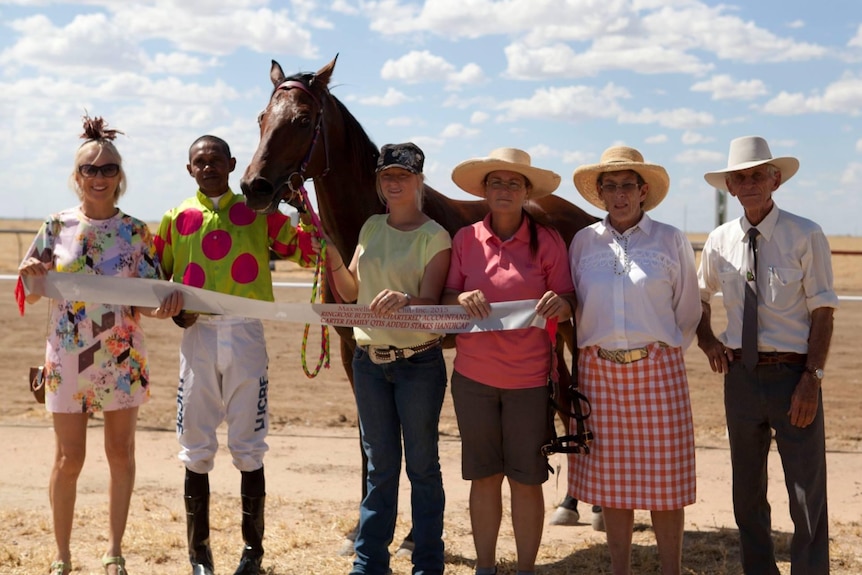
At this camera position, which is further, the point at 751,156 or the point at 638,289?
the point at 751,156

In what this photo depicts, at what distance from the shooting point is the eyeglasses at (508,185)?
13.0 ft

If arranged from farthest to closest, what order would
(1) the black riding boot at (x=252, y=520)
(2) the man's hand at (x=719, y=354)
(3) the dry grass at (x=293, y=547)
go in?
(3) the dry grass at (x=293, y=547), (1) the black riding boot at (x=252, y=520), (2) the man's hand at (x=719, y=354)

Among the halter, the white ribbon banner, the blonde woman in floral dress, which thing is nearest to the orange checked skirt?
the white ribbon banner

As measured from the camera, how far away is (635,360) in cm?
379

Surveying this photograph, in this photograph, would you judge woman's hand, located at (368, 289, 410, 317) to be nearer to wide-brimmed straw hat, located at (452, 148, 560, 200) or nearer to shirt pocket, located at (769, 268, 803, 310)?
wide-brimmed straw hat, located at (452, 148, 560, 200)

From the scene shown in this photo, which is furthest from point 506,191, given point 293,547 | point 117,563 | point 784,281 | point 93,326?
point 117,563

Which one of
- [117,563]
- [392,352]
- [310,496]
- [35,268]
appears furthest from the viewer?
[310,496]

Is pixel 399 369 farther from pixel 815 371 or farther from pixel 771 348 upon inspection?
pixel 815 371

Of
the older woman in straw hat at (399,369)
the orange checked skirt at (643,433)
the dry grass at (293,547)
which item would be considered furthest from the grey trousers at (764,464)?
the older woman in straw hat at (399,369)

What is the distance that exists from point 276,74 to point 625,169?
1.76 metres

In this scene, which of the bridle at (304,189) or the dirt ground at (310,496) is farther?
the dirt ground at (310,496)

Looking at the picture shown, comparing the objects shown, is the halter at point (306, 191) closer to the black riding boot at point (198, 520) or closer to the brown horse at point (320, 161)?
the brown horse at point (320, 161)

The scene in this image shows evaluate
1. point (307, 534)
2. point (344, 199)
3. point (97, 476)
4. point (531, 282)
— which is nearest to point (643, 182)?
point (531, 282)

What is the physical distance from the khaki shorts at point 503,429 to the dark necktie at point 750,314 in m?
0.87
